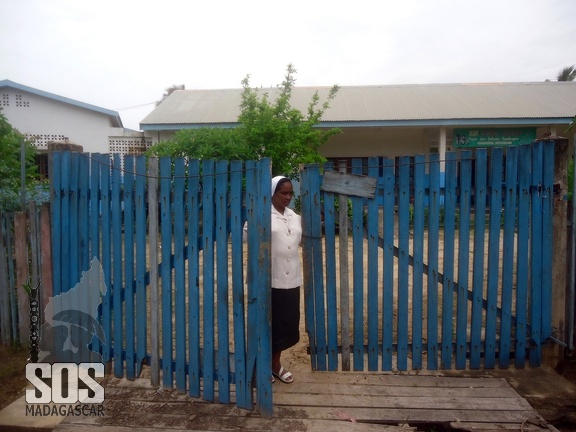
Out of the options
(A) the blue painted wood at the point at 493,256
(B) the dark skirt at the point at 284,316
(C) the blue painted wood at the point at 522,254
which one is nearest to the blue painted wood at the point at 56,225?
(B) the dark skirt at the point at 284,316

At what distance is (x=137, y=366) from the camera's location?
3.37 metres

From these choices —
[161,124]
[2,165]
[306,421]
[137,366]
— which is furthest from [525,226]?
[161,124]

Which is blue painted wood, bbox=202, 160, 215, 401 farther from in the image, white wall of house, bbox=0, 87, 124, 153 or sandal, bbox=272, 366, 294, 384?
white wall of house, bbox=0, 87, 124, 153

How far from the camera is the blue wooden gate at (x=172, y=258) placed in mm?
2998

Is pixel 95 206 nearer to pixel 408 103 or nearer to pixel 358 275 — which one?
pixel 358 275

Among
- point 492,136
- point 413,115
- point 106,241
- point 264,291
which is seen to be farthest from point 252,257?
point 492,136

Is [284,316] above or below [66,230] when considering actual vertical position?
below

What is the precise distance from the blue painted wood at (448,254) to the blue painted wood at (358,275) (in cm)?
70

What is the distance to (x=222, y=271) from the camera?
3109 mm

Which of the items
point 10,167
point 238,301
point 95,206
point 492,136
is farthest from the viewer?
point 492,136

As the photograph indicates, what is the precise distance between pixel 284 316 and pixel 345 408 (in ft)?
2.61

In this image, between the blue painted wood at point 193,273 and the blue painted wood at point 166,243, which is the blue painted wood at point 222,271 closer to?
the blue painted wood at point 193,273

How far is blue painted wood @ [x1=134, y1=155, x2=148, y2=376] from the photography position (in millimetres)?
3207

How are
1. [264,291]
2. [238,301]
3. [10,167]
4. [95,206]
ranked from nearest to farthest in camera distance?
[264,291], [238,301], [95,206], [10,167]
